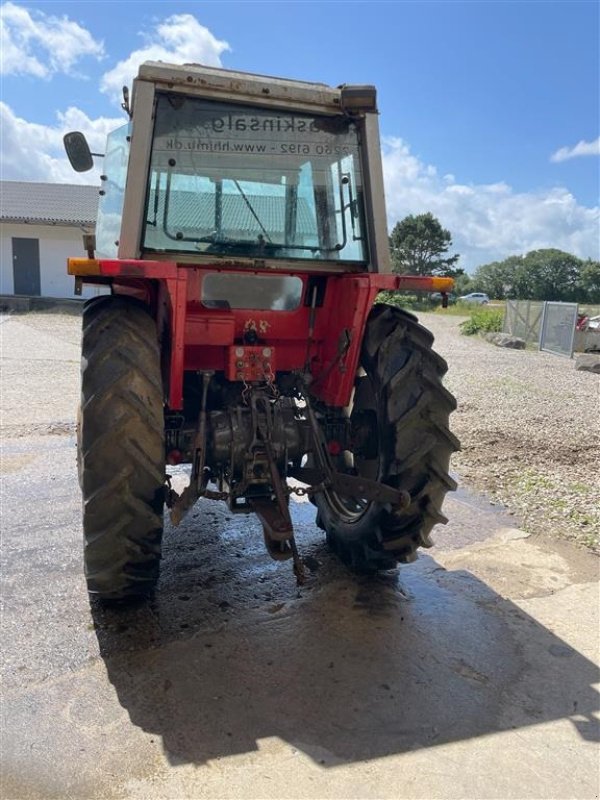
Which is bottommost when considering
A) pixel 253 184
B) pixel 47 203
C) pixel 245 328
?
pixel 245 328

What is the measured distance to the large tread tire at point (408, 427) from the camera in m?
3.32

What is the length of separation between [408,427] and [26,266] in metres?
22.7

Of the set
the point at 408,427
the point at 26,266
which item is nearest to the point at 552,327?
the point at 408,427

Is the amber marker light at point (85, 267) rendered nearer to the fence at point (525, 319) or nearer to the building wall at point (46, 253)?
the fence at point (525, 319)

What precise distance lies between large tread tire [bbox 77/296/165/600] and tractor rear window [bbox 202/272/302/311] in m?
0.55

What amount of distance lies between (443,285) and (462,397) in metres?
6.23

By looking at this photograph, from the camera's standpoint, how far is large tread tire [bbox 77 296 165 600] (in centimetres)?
284

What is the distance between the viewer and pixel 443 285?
3621 mm

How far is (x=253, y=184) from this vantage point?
3.50 meters

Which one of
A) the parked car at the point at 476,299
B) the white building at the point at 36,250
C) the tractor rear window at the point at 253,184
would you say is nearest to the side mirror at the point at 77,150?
the tractor rear window at the point at 253,184

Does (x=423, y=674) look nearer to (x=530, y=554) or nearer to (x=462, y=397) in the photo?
(x=530, y=554)

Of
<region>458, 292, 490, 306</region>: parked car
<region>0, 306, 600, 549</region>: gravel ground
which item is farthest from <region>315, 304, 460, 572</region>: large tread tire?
<region>458, 292, 490, 306</region>: parked car

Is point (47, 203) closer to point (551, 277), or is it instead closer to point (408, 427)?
point (408, 427)

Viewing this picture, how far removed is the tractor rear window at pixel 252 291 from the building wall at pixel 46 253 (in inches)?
821
